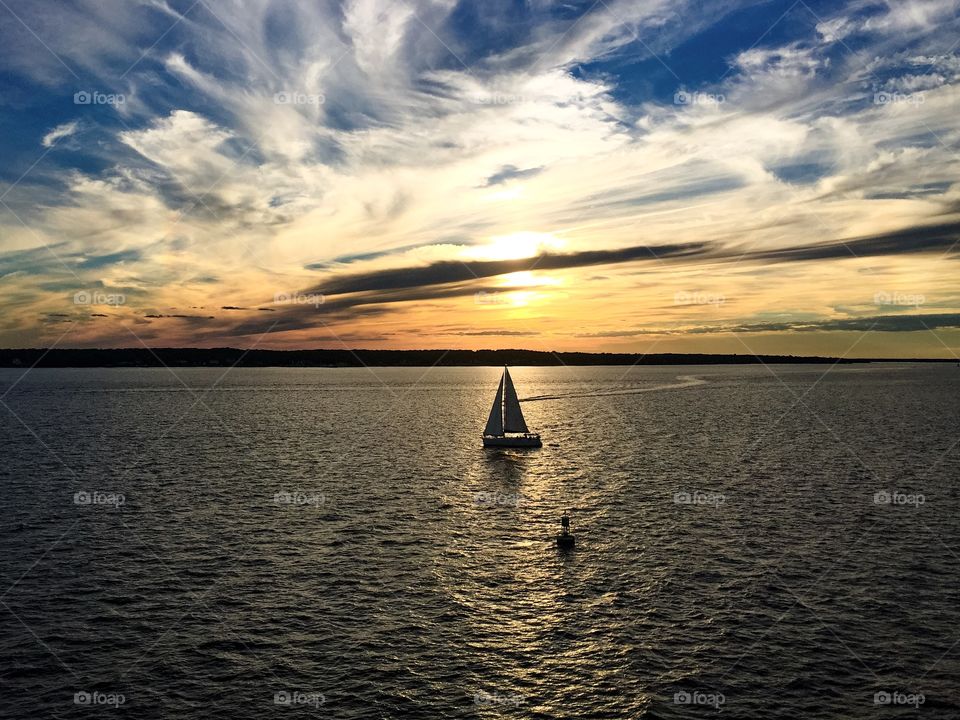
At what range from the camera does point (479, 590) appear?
38906 millimetres

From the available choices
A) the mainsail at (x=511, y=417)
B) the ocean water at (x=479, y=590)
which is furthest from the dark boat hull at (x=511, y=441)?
the ocean water at (x=479, y=590)

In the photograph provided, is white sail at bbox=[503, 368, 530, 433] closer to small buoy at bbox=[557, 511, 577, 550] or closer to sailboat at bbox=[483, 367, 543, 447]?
sailboat at bbox=[483, 367, 543, 447]

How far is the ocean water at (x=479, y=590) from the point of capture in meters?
27.6

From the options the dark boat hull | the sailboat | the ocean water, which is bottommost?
the ocean water

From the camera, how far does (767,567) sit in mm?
42500

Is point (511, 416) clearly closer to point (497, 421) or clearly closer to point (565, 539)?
point (497, 421)

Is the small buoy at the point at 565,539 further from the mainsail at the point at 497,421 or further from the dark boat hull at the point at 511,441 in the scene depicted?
the mainsail at the point at 497,421

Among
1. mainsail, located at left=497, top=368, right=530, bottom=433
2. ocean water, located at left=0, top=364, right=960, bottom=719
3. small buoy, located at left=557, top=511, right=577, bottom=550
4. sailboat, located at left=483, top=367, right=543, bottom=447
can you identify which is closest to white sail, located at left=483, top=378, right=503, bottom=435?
sailboat, located at left=483, top=367, right=543, bottom=447

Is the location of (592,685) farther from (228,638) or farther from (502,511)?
(502,511)

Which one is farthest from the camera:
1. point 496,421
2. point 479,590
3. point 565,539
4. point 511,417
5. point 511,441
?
point 496,421

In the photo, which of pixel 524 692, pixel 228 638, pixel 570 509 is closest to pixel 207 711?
pixel 228 638

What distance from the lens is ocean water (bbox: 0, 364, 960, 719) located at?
90.5 ft

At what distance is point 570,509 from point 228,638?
3462 cm

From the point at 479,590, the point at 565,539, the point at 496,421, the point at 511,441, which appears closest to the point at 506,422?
the point at 496,421
